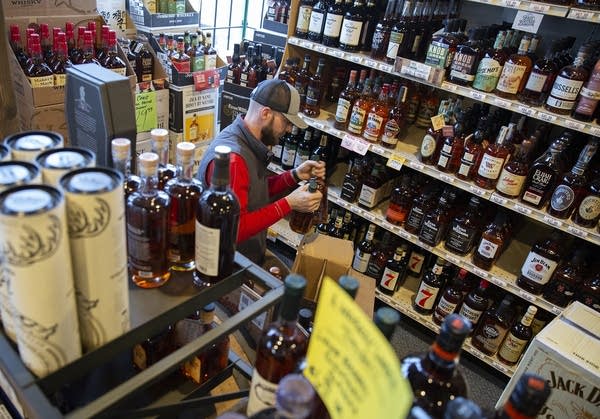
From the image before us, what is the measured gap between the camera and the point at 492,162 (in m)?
2.06

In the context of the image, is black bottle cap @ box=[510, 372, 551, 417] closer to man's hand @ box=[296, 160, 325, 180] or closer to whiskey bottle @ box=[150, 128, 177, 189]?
whiskey bottle @ box=[150, 128, 177, 189]

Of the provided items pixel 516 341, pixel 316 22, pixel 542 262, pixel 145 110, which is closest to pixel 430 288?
pixel 516 341

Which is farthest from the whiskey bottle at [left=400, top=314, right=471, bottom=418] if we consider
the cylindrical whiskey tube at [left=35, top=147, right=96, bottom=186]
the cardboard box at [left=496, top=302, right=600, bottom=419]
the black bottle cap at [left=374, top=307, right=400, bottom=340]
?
the cardboard box at [left=496, top=302, right=600, bottom=419]

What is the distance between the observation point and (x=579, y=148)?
219cm

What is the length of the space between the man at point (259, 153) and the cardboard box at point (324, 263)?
230 mm

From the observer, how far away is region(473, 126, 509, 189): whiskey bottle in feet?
6.71

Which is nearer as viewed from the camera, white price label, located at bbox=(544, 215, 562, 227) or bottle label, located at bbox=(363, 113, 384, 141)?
white price label, located at bbox=(544, 215, 562, 227)

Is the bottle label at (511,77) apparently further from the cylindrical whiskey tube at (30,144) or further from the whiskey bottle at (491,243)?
the cylindrical whiskey tube at (30,144)

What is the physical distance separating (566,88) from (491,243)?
0.77 m

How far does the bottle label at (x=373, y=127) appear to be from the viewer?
2361 millimetres

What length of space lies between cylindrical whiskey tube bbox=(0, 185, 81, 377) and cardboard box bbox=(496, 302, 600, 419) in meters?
1.49

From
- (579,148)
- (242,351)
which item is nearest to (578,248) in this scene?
(579,148)

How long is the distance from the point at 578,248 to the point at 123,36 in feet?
10.1

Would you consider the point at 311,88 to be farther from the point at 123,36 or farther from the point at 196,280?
the point at 196,280
